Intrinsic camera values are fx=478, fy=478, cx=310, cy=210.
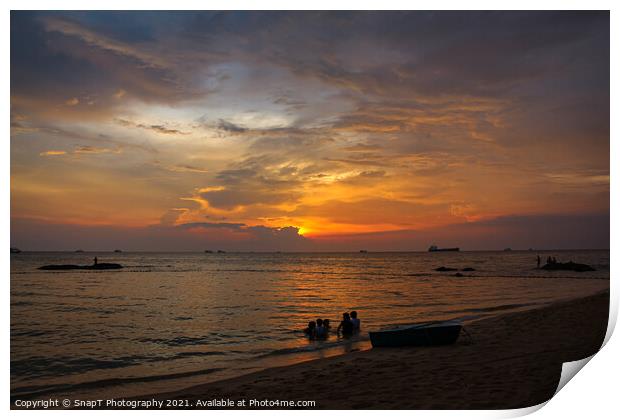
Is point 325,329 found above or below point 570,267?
below

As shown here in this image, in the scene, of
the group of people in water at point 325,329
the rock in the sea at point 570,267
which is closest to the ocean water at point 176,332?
the group of people in water at point 325,329

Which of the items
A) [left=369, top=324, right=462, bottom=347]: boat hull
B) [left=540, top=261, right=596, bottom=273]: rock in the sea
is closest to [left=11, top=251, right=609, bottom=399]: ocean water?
[left=369, top=324, right=462, bottom=347]: boat hull

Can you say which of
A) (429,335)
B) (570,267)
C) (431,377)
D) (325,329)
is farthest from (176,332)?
(570,267)

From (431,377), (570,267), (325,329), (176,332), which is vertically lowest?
(176,332)

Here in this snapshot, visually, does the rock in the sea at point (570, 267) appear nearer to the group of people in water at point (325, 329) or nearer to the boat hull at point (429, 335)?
the group of people in water at point (325, 329)

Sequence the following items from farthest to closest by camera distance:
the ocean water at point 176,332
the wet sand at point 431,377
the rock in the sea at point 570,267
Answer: the rock in the sea at point 570,267, the ocean water at point 176,332, the wet sand at point 431,377

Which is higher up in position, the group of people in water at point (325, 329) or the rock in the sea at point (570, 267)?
the rock in the sea at point (570, 267)

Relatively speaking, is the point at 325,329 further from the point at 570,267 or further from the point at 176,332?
the point at 570,267

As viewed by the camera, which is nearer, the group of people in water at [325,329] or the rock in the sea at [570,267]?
the group of people in water at [325,329]

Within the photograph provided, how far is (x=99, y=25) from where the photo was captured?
8.70 m

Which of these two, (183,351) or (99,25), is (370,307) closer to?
(183,351)

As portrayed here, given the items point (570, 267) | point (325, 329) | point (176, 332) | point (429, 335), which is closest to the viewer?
point (429, 335)

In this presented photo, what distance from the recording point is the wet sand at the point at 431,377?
260 inches

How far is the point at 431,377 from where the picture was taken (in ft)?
25.4
